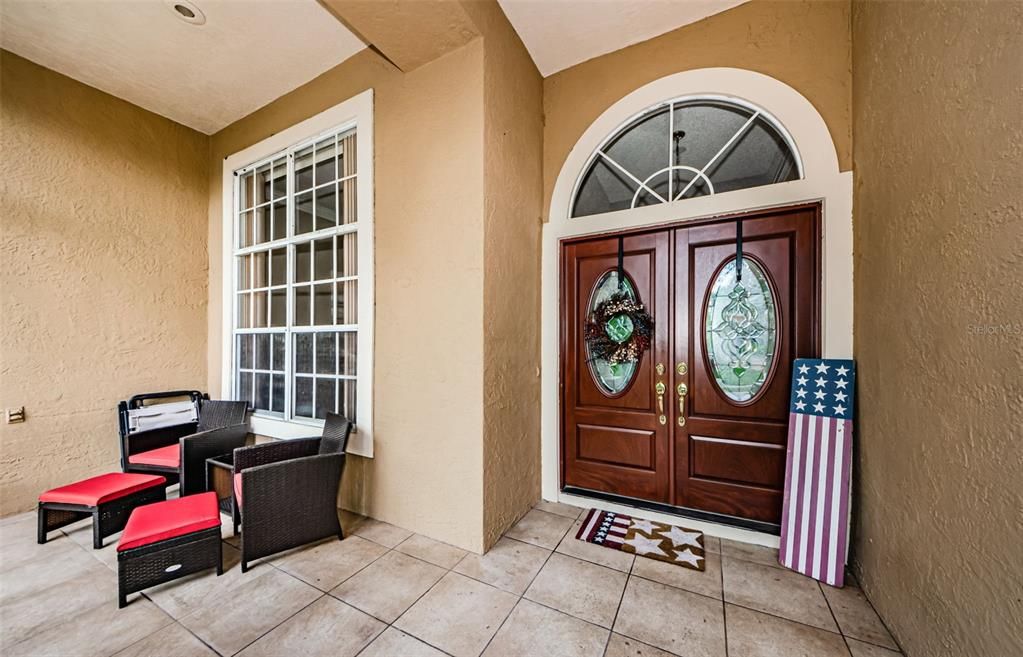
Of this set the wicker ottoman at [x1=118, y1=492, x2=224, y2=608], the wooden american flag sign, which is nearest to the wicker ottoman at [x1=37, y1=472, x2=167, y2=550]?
→ the wicker ottoman at [x1=118, y1=492, x2=224, y2=608]

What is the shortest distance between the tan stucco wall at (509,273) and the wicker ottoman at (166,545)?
1578mm

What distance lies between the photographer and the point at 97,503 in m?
2.33

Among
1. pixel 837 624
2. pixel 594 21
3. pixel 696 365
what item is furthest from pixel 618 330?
pixel 594 21

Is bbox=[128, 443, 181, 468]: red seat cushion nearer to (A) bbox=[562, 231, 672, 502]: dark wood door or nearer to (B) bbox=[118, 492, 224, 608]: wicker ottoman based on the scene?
(B) bbox=[118, 492, 224, 608]: wicker ottoman

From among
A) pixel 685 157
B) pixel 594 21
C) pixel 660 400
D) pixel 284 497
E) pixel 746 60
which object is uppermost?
pixel 594 21

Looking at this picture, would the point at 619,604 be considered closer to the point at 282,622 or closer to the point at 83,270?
the point at 282,622

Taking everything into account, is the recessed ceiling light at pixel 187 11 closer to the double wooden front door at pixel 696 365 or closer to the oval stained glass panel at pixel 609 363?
the double wooden front door at pixel 696 365

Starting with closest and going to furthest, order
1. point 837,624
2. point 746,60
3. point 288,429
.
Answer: point 837,624 < point 746,60 < point 288,429

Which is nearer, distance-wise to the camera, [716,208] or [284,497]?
[284,497]

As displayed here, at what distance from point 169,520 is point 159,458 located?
1.44 metres

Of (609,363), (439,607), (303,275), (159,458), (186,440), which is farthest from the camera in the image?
(303,275)

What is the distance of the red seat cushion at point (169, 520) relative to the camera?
190 cm

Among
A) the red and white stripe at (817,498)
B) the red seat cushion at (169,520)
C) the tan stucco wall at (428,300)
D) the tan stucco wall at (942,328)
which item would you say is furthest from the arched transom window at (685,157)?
the red seat cushion at (169,520)

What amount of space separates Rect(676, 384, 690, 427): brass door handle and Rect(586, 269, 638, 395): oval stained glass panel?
0.34 metres
